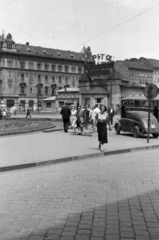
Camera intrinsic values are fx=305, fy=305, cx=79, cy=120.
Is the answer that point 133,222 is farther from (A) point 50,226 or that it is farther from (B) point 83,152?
(B) point 83,152

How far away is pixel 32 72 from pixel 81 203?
3561 inches

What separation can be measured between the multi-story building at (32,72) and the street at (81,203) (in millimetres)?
71288

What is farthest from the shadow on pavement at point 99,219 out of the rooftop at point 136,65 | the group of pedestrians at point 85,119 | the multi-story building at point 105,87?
the rooftop at point 136,65

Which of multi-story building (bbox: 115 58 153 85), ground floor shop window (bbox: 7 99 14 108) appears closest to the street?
ground floor shop window (bbox: 7 99 14 108)

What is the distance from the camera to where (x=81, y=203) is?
5.82 m

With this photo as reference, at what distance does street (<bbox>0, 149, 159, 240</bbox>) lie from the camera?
4.45 metres

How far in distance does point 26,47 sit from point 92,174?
3508 inches

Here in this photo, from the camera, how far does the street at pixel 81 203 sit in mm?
4453

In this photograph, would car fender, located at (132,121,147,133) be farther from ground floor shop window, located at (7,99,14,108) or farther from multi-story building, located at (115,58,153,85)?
multi-story building, located at (115,58,153,85)

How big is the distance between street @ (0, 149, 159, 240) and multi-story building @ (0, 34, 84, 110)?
71288 mm

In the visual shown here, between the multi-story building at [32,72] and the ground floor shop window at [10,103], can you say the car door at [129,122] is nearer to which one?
the multi-story building at [32,72]

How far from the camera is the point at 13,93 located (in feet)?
291

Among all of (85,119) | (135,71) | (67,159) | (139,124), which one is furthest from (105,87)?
(67,159)

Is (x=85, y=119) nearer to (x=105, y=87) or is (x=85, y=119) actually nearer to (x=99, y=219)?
(x=99, y=219)
